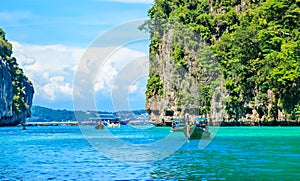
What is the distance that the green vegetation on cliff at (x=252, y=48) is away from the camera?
5609 cm

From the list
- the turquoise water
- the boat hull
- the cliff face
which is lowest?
the turquoise water

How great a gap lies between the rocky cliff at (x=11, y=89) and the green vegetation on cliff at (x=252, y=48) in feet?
101

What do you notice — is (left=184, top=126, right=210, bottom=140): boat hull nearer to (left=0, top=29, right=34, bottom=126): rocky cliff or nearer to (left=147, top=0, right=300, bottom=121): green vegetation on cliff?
(left=147, top=0, right=300, bottom=121): green vegetation on cliff

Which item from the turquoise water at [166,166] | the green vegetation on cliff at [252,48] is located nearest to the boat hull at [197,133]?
the turquoise water at [166,166]

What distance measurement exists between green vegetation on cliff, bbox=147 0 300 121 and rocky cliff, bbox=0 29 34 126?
30.8 m

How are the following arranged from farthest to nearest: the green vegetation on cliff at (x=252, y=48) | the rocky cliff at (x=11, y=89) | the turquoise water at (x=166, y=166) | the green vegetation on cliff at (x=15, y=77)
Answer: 1. the green vegetation on cliff at (x=15, y=77)
2. the rocky cliff at (x=11, y=89)
3. the green vegetation on cliff at (x=252, y=48)
4. the turquoise water at (x=166, y=166)

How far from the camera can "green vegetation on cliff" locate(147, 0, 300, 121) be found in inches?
2208

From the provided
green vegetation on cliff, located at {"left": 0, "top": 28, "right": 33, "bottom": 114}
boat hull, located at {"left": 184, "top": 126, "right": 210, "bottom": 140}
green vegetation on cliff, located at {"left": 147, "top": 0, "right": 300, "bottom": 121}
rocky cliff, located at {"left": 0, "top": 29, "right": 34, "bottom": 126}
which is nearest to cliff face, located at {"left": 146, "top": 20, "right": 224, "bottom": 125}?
green vegetation on cliff, located at {"left": 147, "top": 0, "right": 300, "bottom": 121}

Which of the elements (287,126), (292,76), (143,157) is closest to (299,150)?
(143,157)

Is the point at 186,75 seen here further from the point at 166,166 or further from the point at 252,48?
the point at 166,166

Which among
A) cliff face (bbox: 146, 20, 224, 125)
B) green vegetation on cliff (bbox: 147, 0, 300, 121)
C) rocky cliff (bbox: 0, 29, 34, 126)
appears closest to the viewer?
green vegetation on cliff (bbox: 147, 0, 300, 121)

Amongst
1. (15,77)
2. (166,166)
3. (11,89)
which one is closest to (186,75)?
(11,89)

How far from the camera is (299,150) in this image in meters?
26.6

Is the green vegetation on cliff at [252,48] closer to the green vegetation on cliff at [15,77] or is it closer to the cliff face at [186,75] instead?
the cliff face at [186,75]
